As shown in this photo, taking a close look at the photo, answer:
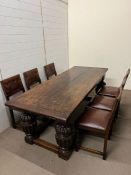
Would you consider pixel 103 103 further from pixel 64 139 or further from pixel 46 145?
pixel 46 145

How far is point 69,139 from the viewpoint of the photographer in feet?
5.16

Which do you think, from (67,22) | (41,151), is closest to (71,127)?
(41,151)

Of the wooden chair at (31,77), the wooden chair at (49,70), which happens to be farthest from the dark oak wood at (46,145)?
the wooden chair at (49,70)

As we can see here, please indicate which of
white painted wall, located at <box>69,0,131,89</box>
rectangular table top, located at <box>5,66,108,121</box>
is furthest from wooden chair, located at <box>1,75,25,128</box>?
white painted wall, located at <box>69,0,131,89</box>

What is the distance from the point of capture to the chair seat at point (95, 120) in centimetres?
160

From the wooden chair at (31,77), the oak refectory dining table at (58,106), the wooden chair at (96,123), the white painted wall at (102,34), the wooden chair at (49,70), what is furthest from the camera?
the white painted wall at (102,34)

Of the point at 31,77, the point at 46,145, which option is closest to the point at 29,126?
the point at 46,145

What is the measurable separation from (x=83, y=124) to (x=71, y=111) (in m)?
0.32

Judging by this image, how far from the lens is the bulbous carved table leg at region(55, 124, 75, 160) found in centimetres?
152

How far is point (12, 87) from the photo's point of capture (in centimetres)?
221

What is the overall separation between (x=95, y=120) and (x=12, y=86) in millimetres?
1313

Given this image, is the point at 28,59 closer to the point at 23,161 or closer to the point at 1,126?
the point at 1,126

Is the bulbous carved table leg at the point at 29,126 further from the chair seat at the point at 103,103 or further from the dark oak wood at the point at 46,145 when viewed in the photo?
the chair seat at the point at 103,103

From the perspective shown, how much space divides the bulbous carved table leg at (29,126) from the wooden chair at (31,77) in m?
0.81
